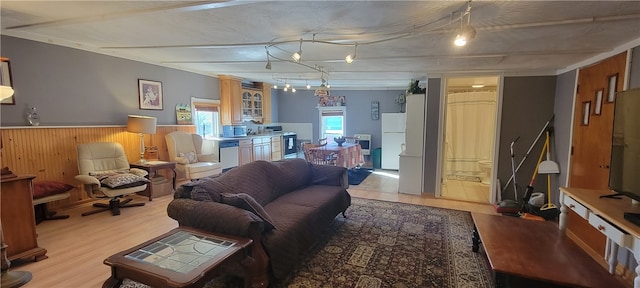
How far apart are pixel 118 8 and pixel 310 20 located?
1.58m

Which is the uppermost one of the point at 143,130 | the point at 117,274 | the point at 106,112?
the point at 106,112

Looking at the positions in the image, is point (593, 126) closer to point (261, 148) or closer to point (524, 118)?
point (524, 118)

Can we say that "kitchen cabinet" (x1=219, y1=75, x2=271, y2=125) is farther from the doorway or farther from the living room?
the doorway

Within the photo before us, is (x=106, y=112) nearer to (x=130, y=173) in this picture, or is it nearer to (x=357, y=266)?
(x=130, y=173)

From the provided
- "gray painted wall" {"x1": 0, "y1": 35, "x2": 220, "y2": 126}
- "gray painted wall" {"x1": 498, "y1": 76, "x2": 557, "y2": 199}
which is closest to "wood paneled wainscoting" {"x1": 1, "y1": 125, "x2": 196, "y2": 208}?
"gray painted wall" {"x1": 0, "y1": 35, "x2": 220, "y2": 126}

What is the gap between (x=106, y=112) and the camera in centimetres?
424

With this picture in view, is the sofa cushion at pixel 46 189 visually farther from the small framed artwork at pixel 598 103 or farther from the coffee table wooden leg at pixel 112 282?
the small framed artwork at pixel 598 103

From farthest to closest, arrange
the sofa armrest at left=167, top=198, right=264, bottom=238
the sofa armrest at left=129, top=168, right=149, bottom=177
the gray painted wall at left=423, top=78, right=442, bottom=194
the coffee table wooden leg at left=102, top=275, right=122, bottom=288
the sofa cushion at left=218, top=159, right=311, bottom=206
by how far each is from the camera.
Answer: the gray painted wall at left=423, top=78, right=442, bottom=194 < the sofa armrest at left=129, top=168, right=149, bottom=177 < the sofa cushion at left=218, top=159, right=311, bottom=206 < the sofa armrest at left=167, top=198, right=264, bottom=238 < the coffee table wooden leg at left=102, top=275, right=122, bottom=288

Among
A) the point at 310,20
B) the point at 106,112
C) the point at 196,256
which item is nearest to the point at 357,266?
the point at 196,256

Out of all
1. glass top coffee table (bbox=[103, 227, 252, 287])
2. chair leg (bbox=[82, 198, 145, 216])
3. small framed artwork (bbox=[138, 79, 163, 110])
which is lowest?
chair leg (bbox=[82, 198, 145, 216])

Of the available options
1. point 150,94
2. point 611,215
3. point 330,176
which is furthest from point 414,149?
point 150,94

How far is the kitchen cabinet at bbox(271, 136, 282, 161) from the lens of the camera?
7504mm

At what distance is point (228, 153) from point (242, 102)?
1.42m

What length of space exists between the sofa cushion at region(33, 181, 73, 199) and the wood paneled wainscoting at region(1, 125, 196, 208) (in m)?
0.30
